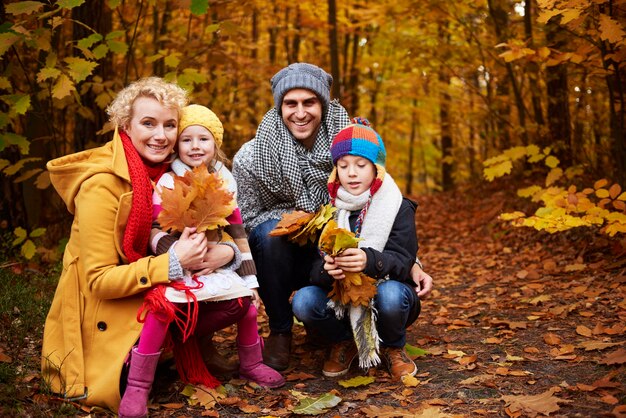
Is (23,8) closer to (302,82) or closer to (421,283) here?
(302,82)

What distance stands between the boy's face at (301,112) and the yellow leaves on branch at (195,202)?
3.19ft

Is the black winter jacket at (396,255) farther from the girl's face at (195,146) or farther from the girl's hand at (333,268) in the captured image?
the girl's face at (195,146)

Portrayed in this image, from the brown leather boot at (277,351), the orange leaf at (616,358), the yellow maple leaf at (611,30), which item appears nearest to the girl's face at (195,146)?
the brown leather boot at (277,351)

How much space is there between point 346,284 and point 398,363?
60cm

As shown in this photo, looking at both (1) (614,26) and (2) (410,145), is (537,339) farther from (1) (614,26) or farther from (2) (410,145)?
(2) (410,145)

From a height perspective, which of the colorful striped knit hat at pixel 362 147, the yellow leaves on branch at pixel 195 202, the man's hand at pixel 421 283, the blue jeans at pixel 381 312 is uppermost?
the colorful striped knit hat at pixel 362 147

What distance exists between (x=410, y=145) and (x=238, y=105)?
8.82m

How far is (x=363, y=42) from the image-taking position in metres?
14.2

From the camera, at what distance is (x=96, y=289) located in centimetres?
277

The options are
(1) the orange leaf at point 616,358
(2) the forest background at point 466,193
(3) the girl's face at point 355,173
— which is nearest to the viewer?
(1) the orange leaf at point 616,358

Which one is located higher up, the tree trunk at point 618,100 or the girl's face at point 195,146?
the tree trunk at point 618,100

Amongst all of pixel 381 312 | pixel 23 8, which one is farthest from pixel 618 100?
pixel 23 8

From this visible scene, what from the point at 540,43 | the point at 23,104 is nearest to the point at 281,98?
the point at 23,104

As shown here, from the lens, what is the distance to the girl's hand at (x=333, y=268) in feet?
9.82
